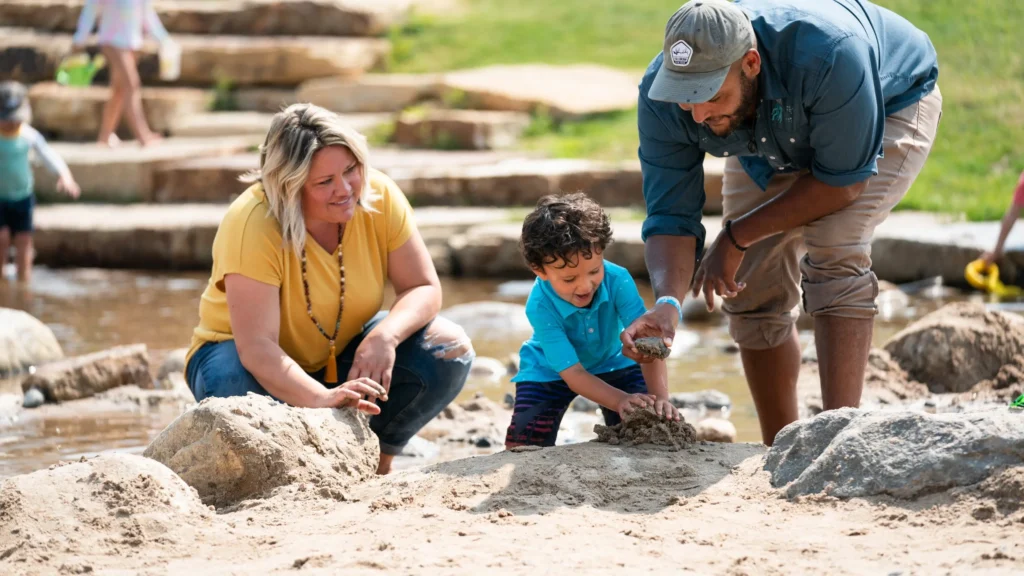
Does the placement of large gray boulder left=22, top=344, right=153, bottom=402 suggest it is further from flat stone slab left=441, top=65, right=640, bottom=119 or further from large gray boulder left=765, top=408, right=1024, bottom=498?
flat stone slab left=441, top=65, right=640, bottom=119

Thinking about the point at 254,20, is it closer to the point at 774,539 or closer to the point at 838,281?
the point at 838,281

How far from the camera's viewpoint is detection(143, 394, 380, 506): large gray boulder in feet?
11.5

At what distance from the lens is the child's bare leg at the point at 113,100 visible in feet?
37.6

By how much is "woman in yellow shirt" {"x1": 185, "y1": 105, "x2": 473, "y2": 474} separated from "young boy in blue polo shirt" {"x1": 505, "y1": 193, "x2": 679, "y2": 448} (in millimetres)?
349

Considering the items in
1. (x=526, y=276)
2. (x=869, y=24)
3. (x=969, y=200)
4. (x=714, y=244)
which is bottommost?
(x=526, y=276)

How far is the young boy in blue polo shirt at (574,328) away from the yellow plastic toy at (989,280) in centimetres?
424

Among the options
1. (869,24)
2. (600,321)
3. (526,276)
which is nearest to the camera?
(869,24)

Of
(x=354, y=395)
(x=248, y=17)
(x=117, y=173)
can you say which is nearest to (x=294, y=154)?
(x=354, y=395)

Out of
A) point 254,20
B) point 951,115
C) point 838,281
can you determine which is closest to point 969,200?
point 951,115

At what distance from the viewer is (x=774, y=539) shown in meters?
2.92

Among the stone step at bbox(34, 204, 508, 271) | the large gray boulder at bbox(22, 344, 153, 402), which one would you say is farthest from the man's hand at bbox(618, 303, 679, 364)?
the stone step at bbox(34, 204, 508, 271)

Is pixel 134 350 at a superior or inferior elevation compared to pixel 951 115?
inferior

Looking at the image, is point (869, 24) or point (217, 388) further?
point (217, 388)

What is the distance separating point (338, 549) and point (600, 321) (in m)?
1.36
